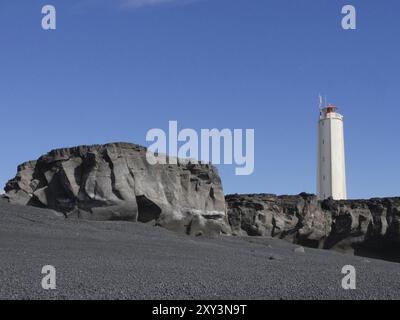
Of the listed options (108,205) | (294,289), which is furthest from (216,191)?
(294,289)

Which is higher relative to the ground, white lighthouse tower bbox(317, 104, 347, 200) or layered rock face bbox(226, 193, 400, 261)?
white lighthouse tower bbox(317, 104, 347, 200)

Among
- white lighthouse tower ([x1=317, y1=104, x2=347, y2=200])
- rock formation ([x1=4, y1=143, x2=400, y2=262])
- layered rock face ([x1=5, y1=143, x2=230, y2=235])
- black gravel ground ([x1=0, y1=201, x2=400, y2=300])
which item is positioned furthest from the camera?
white lighthouse tower ([x1=317, y1=104, x2=347, y2=200])

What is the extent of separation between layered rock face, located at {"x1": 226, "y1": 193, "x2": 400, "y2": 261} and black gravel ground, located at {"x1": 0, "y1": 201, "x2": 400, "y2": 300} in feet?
55.8

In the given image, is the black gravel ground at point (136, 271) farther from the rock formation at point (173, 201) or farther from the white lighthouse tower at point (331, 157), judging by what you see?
the white lighthouse tower at point (331, 157)

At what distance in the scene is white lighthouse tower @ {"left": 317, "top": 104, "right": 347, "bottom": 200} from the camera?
52.0m

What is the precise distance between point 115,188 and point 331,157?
3291 centimetres

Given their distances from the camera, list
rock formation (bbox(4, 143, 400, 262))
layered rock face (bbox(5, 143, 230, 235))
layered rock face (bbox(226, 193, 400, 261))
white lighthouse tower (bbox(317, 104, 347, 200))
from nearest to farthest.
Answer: layered rock face (bbox(5, 143, 230, 235))
rock formation (bbox(4, 143, 400, 262))
layered rock face (bbox(226, 193, 400, 261))
white lighthouse tower (bbox(317, 104, 347, 200))

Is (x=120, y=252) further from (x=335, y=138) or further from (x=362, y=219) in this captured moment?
(x=335, y=138)

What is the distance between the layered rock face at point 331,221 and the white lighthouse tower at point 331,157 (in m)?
12.2

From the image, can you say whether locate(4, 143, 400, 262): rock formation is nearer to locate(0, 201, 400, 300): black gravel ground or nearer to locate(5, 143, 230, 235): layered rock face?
locate(5, 143, 230, 235): layered rock face

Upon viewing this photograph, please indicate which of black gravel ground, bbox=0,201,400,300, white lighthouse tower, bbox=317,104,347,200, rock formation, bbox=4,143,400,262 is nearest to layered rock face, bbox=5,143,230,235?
rock formation, bbox=4,143,400,262

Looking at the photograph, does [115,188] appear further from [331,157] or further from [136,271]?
[331,157]

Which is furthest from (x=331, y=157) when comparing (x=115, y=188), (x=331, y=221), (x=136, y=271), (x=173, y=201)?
(x=136, y=271)

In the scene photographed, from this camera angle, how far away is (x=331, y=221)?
127 ft
